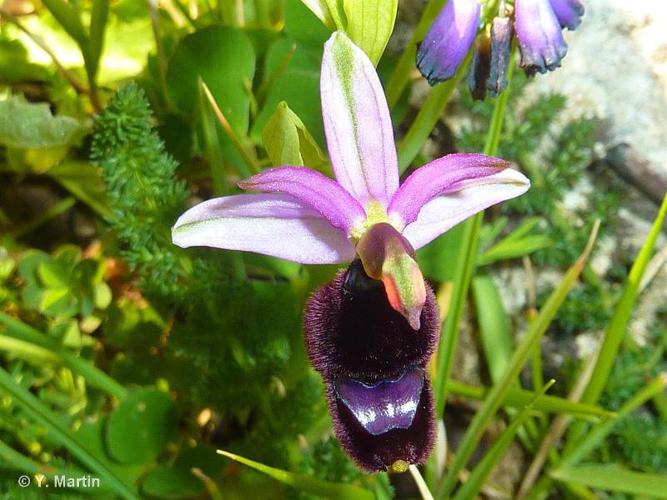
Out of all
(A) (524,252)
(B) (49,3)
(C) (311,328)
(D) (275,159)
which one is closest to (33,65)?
(B) (49,3)

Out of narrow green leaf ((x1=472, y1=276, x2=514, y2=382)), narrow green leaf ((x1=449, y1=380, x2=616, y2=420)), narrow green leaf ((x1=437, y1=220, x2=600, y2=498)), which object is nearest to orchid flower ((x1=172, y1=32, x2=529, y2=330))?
narrow green leaf ((x1=437, y1=220, x2=600, y2=498))

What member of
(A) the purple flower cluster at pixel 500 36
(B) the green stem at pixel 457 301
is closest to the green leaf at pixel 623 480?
(B) the green stem at pixel 457 301

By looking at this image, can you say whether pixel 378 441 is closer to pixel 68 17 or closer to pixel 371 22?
pixel 371 22

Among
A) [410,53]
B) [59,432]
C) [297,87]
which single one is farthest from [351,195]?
[59,432]

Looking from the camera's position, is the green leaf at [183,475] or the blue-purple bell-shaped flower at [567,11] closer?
the blue-purple bell-shaped flower at [567,11]

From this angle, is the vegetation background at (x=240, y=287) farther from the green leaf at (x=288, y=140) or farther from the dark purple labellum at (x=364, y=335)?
the dark purple labellum at (x=364, y=335)

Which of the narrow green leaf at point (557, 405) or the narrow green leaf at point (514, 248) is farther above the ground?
the narrow green leaf at point (514, 248)

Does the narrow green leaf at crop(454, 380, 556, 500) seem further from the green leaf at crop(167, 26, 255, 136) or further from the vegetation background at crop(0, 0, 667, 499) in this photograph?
the green leaf at crop(167, 26, 255, 136)
